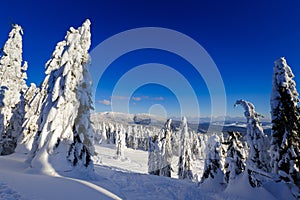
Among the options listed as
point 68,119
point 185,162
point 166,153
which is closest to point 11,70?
point 68,119

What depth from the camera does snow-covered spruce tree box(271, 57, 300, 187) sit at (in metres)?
11.3

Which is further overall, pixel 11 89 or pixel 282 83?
pixel 11 89

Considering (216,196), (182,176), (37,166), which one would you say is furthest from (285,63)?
(182,176)

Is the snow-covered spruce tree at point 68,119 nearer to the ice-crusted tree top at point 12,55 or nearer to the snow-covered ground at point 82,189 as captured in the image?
the snow-covered ground at point 82,189

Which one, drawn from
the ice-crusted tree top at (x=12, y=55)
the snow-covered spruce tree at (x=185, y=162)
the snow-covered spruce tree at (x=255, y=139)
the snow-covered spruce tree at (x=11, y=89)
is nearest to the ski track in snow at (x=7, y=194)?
the snow-covered spruce tree at (x=255, y=139)

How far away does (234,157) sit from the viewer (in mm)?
14328

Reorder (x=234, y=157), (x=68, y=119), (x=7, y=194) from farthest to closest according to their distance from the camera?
1. (x=234, y=157)
2. (x=68, y=119)
3. (x=7, y=194)

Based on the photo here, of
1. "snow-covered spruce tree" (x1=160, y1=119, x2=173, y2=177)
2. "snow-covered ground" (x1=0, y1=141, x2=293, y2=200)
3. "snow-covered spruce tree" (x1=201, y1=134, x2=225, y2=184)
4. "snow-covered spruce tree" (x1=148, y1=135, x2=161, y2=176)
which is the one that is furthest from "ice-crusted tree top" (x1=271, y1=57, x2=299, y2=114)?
"snow-covered spruce tree" (x1=148, y1=135, x2=161, y2=176)

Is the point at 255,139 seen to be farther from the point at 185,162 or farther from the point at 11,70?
the point at 11,70

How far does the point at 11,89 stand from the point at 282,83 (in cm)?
2714

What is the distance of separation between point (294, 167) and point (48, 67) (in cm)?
2214

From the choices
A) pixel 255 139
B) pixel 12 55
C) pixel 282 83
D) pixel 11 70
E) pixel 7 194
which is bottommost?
pixel 7 194

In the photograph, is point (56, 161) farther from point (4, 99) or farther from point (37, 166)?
point (4, 99)

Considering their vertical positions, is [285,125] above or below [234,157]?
above
